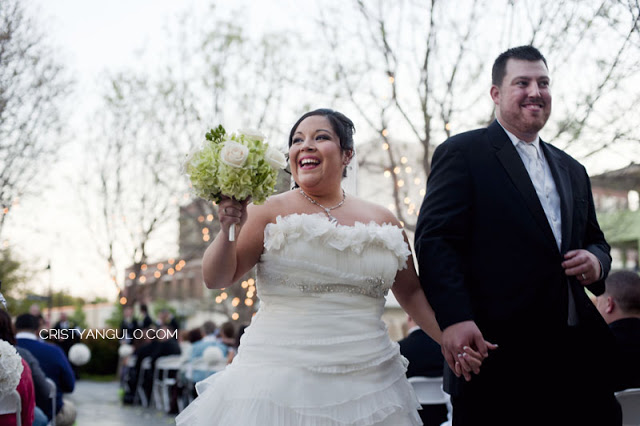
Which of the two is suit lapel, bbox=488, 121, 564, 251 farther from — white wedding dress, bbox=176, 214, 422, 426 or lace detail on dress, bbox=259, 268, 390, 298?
lace detail on dress, bbox=259, 268, 390, 298

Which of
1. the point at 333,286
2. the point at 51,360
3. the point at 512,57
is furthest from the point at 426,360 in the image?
the point at 51,360

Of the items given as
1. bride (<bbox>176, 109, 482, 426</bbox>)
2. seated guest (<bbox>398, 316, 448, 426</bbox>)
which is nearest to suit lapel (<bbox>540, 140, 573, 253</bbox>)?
bride (<bbox>176, 109, 482, 426</bbox>)

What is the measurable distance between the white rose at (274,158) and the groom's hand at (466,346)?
983 millimetres

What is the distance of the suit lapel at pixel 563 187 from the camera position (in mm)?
3078

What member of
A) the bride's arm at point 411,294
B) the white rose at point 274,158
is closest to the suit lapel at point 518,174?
the bride's arm at point 411,294

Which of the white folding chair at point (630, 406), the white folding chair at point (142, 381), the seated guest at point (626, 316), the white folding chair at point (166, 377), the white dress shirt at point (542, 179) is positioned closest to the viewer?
the white dress shirt at point (542, 179)

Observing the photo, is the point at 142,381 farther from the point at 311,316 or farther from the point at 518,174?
the point at 518,174

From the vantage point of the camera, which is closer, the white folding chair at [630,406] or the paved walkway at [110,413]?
the white folding chair at [630,406]

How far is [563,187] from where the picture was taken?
320 cm

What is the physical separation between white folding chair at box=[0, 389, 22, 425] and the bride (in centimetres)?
194

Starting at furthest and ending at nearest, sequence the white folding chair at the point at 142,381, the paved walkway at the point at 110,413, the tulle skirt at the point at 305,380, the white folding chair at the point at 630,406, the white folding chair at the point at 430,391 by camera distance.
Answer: the white folding chair at the point at 142,381 < the paved walkway at the point at 110,413 < the white folding chair at the point at 430,391 < the white folding chair at the point at 630,406 < the tulle skirt at the point at 305,380

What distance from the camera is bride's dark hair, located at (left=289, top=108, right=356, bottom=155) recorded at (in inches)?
140

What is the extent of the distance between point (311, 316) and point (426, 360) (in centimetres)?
328

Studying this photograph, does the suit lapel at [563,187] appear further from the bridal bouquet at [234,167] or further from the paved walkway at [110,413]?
the paved walkway at [110,413]
